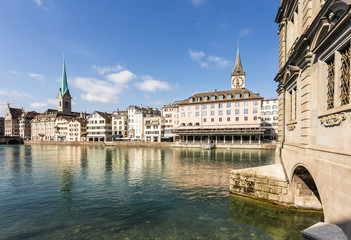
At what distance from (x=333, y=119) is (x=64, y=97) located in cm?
18091

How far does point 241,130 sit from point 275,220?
Answer: 194 feet

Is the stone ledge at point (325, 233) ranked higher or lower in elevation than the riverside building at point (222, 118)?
lower

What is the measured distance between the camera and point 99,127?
343 feet

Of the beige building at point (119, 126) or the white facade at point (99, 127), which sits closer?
the beige building at point (119, 126)

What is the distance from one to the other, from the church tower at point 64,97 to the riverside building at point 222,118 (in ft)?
392

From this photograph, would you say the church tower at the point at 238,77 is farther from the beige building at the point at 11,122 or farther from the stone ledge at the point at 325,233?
the beige building at the point at 11,122

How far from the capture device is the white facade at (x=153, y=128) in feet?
300

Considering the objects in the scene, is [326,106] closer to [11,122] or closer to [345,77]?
[345,77]

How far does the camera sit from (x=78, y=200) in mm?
16734

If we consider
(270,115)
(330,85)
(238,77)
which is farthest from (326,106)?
(238,77)

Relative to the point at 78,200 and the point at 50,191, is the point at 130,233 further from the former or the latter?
the point at 50,191

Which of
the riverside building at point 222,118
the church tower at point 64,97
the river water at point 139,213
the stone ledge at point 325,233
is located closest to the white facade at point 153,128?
the riverside building at point 222,118

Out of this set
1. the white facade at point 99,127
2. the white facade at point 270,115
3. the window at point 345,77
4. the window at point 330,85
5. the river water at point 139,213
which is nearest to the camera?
the window at point 345,77

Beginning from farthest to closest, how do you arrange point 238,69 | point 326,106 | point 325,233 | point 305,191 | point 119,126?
point 238,69 → point 119,126 → point 305,191 → point 326,106 → point 325,233
